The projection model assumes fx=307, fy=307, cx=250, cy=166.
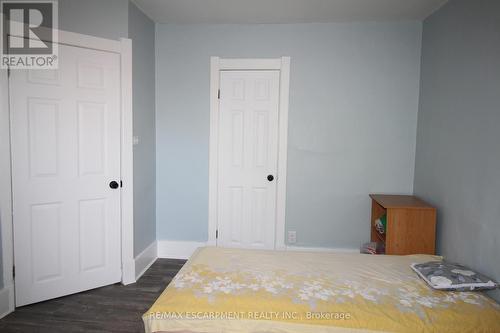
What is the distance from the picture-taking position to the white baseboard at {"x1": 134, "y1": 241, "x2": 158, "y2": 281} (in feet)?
9.59

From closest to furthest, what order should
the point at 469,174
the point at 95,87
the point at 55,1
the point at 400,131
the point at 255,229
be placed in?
the point at 469,174
the point at 55,1
the point at 95,87
the point at 400,131
the point at 255,229

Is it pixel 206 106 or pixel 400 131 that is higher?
pixel 206 106

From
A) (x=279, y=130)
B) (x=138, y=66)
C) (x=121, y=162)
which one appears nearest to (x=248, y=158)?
(x=279, y=130)

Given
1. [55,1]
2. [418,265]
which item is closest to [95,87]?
[55,1]

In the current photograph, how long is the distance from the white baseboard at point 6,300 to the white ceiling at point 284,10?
2.54m

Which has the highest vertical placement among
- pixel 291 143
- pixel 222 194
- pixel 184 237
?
pixel 291 143

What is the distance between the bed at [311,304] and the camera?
1.48m

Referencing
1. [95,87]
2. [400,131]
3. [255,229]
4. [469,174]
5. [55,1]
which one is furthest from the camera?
[255,229]

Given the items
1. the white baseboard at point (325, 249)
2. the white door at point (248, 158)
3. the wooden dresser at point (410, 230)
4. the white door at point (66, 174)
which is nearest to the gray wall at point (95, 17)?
the white door at point (66, 174)

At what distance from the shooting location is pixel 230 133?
10.8 ft

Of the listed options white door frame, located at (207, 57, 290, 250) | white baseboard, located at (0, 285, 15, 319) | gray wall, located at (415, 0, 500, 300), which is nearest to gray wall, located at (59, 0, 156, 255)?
white door frame, located at (207, 57, 290, 250)

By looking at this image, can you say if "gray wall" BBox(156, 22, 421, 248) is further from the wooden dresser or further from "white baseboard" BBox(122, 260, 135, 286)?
"white baseboard" BBox(122, 260, 135, 286)

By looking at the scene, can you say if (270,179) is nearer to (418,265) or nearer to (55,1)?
(418,265)

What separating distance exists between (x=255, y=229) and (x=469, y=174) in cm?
201
